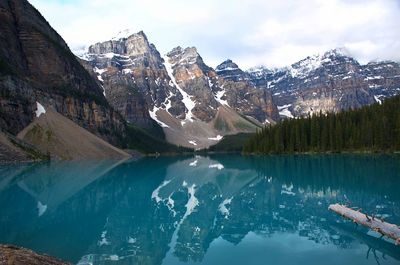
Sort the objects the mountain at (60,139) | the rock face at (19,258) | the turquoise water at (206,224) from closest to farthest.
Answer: the rock face at (19,258), the turquoise water at (206,224), the mountain at (60,139)

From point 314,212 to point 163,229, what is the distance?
12266mm

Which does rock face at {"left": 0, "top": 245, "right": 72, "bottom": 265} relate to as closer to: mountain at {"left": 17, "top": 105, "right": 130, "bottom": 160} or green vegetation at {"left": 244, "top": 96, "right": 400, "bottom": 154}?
green vegetation at {"left": 244, "top": 96, "right": 400, "bottom": 154}

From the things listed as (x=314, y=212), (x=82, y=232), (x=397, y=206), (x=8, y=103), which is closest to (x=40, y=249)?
(x=82, y=232)

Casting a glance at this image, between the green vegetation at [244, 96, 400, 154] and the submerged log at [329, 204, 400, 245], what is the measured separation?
98944 mm

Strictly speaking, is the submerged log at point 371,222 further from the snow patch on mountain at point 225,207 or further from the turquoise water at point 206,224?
the snow patch on mountain at point 225,207

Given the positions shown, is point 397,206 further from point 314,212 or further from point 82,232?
point 82,232

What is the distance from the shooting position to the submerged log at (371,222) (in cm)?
2333

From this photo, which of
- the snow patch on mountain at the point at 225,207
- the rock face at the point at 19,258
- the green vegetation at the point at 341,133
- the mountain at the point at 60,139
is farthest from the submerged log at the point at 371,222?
the mountain at the point at 60,139

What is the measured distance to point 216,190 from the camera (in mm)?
54469

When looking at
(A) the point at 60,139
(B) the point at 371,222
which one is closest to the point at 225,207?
(B) the point at 371,222

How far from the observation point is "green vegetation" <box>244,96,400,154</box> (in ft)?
406

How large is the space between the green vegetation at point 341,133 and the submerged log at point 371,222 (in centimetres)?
9894

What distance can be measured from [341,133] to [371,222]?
395 ft

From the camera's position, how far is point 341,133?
5527 inches
